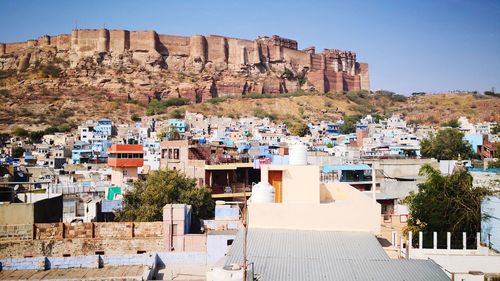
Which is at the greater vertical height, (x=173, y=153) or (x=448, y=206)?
(x=173, y=153)

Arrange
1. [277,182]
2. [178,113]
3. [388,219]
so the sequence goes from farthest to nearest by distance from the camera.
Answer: [178,113]
[388,219]
[277,182]

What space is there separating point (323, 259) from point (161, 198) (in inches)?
453

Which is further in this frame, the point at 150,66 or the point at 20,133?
the point at 150,66

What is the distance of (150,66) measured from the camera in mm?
85750

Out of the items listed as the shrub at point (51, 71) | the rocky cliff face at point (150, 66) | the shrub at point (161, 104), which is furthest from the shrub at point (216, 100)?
the shrub at point (51, 71)

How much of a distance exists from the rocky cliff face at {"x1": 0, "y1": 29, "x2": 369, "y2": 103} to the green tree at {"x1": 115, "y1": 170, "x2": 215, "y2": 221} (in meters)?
62.9

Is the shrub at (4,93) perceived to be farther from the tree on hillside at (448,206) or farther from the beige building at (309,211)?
the beige building at (309,211)

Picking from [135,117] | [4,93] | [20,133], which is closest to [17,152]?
[20,133]

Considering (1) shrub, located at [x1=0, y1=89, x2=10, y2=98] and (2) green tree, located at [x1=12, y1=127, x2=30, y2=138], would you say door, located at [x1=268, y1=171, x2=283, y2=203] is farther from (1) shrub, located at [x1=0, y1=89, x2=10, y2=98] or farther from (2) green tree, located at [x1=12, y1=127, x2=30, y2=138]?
(1) shrub, located at [x1=0, y1=89, x2=10, y2=98]

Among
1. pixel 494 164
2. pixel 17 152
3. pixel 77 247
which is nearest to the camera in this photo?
pixel 77 247

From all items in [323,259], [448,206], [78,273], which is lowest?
[78,273]

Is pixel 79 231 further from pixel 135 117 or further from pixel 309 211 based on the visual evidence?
pixel 135 117

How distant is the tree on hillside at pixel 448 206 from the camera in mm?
15812

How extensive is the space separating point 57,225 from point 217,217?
4.75m
